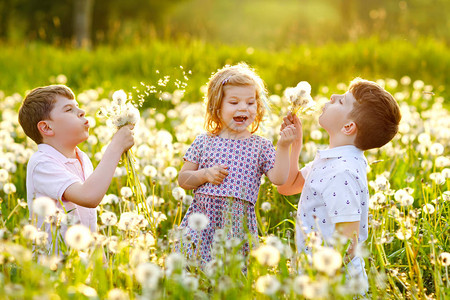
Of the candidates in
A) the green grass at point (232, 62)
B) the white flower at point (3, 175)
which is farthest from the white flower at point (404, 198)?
the green grass at point (232, 62)

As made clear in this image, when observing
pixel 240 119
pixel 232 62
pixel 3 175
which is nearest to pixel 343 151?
pixel 240 119

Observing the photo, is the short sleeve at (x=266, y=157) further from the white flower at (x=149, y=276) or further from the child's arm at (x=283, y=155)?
the white flower at (x=149, y=276)

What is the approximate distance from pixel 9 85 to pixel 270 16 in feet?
123

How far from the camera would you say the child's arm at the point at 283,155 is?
317 centimetres

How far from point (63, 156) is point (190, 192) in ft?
4.13

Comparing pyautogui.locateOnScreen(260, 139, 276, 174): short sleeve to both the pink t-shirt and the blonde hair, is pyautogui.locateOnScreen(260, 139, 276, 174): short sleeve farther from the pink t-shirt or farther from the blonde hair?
the pink t-shirt

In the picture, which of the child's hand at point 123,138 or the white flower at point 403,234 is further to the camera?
the child's hand at point 123,138

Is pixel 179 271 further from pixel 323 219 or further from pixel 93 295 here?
pixel 323 219

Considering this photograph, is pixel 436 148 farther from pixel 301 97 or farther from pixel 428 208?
pixel 301 97

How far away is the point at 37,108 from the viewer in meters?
3.29

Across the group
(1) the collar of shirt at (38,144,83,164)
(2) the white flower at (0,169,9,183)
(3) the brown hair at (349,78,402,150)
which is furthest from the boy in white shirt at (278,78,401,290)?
(2) the white flower at (0,169,9,183)

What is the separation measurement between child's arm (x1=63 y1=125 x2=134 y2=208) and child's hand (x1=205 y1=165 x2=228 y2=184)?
50 cm

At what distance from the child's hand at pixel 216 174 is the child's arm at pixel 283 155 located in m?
0.30

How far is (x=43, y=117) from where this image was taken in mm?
3295
